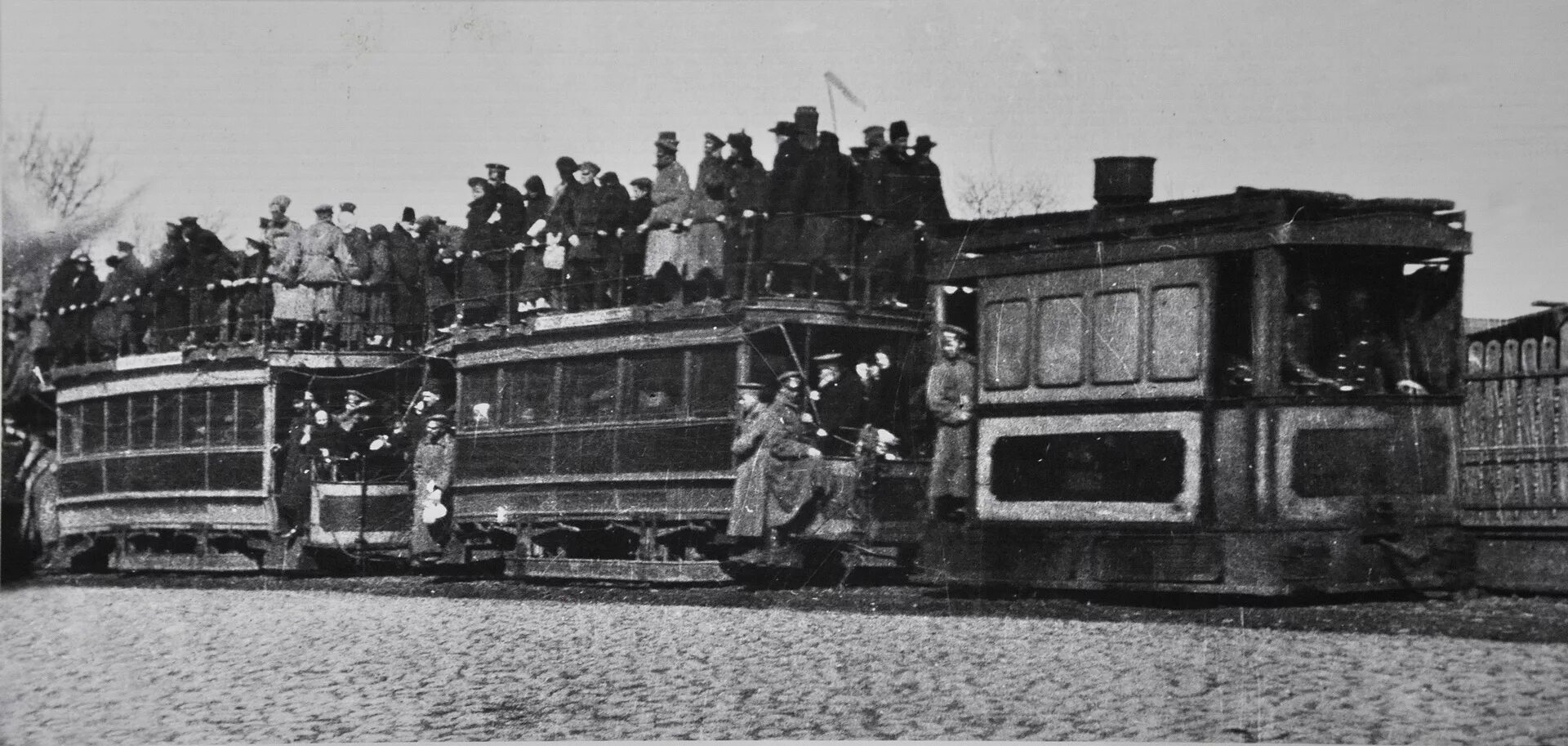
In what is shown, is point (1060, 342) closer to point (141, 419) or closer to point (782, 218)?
point (782, 218)

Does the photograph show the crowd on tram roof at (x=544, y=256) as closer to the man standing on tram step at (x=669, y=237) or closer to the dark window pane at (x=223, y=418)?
the man standing on tram step at (x=669, y=237)

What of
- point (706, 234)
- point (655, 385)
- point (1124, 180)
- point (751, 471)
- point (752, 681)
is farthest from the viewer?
point (655, 385)

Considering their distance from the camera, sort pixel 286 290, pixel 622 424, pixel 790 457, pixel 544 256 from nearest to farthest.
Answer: pixel 790 457, pixel 622 424, pixel 544 256, pixel 286 290

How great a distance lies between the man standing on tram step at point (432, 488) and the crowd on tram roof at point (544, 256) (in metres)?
1.02

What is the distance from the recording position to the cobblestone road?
8.34 meters

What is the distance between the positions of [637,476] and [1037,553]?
4.16 meters

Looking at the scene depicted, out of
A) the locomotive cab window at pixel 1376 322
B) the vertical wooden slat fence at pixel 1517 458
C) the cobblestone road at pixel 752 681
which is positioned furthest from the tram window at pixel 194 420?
the vertical wooden slat fence at pixel 1517 458

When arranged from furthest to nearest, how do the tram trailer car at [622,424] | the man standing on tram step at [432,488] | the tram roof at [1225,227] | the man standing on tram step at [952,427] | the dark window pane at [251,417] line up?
the dark window pane at [251,417] < the man standing on tram step at [432,488] < the tram trailer car at [622,424] < the man standing on tram step at [952,427] < the tram roof at [1225,227]

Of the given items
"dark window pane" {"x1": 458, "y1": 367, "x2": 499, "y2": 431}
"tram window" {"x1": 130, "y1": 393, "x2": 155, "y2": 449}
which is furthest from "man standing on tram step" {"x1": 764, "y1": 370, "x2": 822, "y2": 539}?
"tram window" {"x1": 130, "y1": 393, "x2": 155, "y2": 449}

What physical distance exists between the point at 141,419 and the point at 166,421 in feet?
1.00

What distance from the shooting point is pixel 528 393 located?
52.0 ft

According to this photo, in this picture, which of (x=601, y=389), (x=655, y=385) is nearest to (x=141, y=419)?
(x=601, y=389)

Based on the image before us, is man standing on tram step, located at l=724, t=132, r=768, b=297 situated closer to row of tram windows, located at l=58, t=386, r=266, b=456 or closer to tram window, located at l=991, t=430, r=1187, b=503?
tram window, located at l=991, t=430, r=1187, b=503

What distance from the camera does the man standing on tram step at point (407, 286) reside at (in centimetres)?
1681
